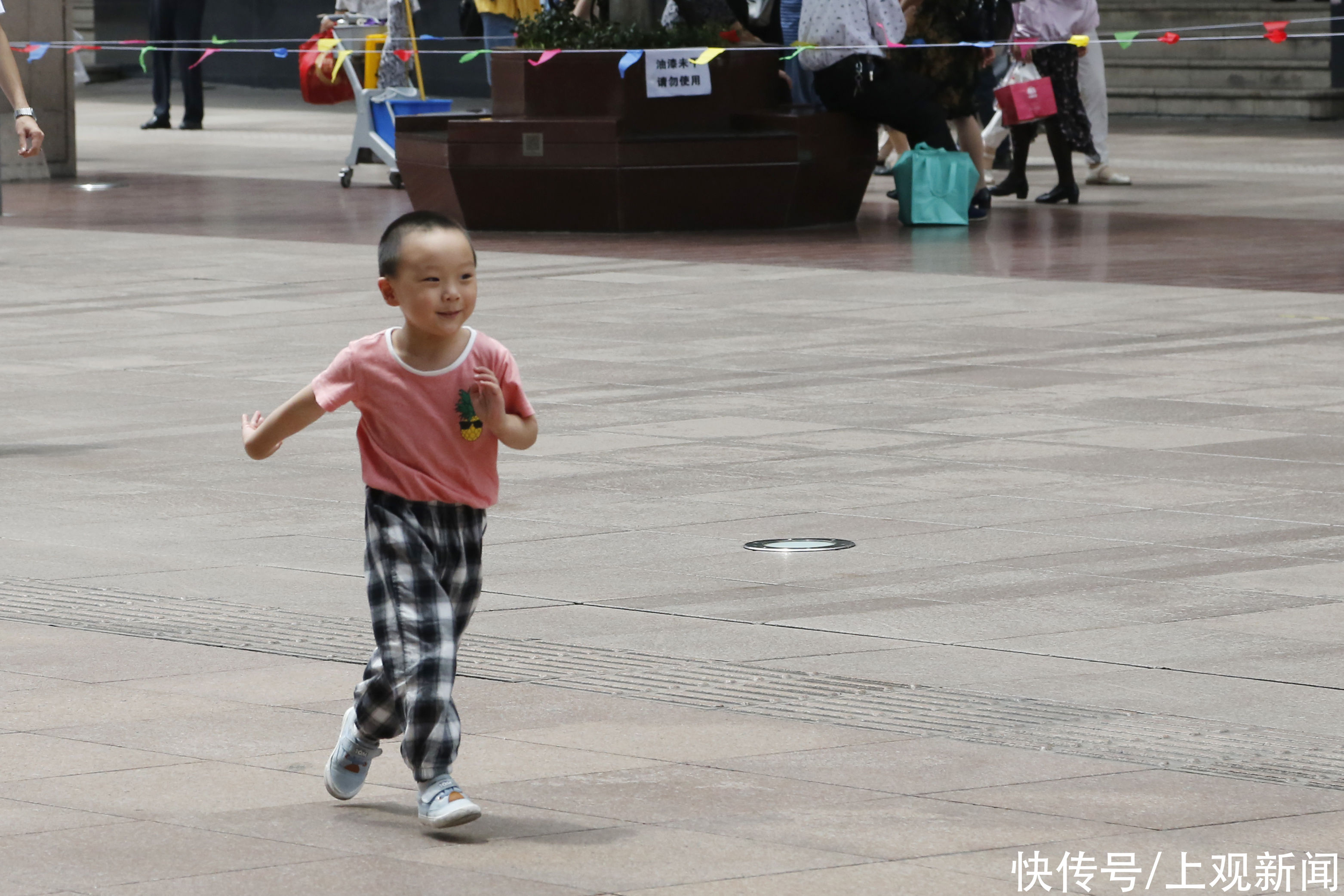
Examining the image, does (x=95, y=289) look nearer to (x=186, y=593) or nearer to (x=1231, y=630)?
(x=186, y=593)

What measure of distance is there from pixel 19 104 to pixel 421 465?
18.2ft

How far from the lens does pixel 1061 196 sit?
18.8 m

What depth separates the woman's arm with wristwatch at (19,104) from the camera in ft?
31.0

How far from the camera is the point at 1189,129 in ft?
86.9

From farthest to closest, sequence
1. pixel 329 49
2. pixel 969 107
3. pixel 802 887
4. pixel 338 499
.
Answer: pixel 329 49 → pixel 969 107 → pixel 338 499 → pixel 802 887

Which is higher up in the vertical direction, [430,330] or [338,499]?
[430,330]

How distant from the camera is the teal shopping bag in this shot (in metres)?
17.1

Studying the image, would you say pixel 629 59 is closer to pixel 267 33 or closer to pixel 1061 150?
pixel 1061 150

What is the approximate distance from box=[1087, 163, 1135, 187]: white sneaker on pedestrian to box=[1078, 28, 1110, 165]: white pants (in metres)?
1.15

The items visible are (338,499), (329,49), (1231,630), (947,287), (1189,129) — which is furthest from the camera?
(1189,129)

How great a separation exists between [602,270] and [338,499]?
6922 mm

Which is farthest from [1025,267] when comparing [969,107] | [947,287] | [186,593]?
[186,593]

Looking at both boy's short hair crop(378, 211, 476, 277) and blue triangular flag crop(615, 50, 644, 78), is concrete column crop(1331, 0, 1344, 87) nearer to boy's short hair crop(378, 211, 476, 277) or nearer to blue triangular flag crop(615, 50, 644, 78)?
blue triangular flag crop(615, 50, 644, 78)

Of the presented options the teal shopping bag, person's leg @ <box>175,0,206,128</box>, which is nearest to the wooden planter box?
the teal shopping bag
